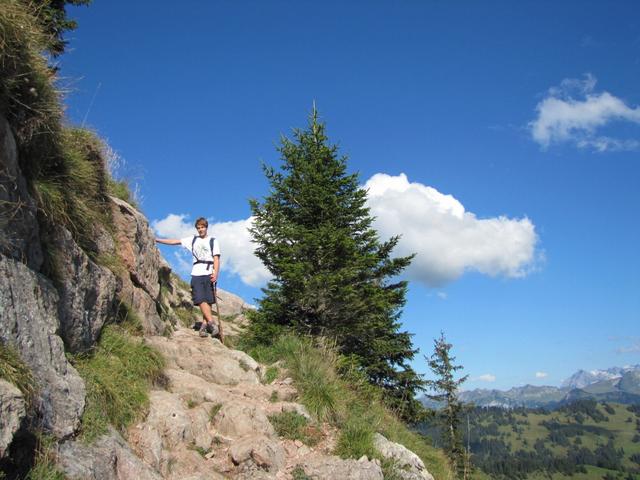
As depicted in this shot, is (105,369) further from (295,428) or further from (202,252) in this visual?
(202,252)

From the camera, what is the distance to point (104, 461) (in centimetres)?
500

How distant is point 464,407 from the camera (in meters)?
32.2

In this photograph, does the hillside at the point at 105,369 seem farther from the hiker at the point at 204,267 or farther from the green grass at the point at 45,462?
the hiker at the point at 204,267

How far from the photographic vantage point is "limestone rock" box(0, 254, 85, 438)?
15.4ft

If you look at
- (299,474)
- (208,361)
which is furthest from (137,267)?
(299,474)

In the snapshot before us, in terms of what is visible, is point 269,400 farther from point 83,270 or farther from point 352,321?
point 352,321

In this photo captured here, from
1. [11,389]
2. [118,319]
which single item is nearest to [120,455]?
[11,389]

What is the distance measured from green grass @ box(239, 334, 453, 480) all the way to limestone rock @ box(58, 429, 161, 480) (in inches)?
135

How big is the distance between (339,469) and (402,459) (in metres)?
1.61

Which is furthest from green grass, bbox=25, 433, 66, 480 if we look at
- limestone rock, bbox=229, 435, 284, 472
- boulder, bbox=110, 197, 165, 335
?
boulder, bbox=110, 197, 165, 335

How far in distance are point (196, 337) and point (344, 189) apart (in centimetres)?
942

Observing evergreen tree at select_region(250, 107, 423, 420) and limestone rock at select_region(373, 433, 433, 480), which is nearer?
limestone rock at select_region(373, 433, 433, 480)

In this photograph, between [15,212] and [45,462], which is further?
[15,212]

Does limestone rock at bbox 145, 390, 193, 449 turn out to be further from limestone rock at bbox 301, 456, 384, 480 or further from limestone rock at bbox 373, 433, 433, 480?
limestone rock at bbox 373, 433, 433, 480
